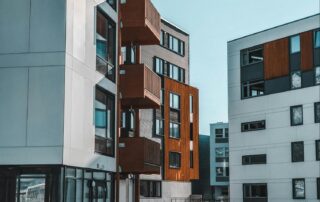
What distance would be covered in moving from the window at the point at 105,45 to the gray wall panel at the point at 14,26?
12.3 feet

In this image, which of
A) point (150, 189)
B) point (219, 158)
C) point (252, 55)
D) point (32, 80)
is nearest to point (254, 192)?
point (150, 189)

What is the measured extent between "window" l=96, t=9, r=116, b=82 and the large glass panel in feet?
18.3

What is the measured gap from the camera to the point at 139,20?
2483 centimetres

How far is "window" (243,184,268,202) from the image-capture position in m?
44.0

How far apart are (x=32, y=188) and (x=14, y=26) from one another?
5303 millimetres

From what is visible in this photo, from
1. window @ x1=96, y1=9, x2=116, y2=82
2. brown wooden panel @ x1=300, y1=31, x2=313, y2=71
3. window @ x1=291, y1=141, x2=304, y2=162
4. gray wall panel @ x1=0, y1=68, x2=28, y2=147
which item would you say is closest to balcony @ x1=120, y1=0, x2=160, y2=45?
window @ x1=96, y1=9, x2=116, y2=82

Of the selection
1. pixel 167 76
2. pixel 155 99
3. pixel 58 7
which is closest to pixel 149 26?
pixel 155 99

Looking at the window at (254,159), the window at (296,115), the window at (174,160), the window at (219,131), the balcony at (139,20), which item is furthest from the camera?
the window at (219,131)

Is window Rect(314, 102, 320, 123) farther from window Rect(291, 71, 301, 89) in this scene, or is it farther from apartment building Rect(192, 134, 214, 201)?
apartment building Rect(192, 134, 214, 201)

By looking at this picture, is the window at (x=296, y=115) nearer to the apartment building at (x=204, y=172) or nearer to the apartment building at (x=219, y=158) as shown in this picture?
the apartment building at (x=219, y=158)

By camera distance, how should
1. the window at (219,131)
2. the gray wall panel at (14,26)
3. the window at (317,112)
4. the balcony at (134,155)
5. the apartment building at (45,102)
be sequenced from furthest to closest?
the window at (219,131) < the window at (317,112) < the balcony at (134,155) < the gray wall panel at (14,26) < the apartment building at (45,102)

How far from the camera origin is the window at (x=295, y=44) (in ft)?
139

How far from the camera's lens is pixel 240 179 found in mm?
46125

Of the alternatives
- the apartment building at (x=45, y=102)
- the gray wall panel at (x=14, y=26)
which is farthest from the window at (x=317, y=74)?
the gray wall panel at (x=14, y=26)
